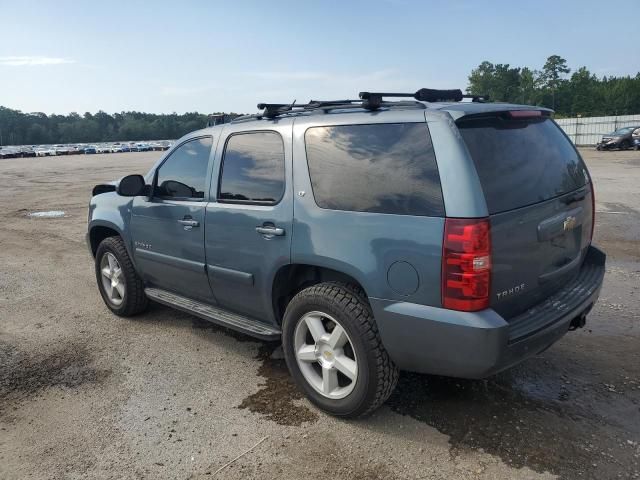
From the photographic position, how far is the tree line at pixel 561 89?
90.3 meters

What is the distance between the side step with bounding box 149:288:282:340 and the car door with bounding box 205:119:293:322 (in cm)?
7

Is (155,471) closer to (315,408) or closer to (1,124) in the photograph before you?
(315,408)

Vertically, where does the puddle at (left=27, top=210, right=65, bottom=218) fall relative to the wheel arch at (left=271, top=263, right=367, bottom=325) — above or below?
below

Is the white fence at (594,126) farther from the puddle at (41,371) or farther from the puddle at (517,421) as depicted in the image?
the puddle at (41,371)

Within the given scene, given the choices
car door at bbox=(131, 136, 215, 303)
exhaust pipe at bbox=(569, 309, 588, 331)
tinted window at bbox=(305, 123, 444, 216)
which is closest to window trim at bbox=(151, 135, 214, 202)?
car door at bbox=(131, 136, 215, 303)

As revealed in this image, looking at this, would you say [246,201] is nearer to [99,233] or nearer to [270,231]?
[270,231]

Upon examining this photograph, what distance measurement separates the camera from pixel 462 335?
2.60 m

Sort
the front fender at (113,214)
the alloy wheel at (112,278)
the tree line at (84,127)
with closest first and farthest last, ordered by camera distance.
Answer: the front fender at (113,214), the alloy wheel at (112,278), the tree line at (84,127)

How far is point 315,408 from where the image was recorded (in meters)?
3.36

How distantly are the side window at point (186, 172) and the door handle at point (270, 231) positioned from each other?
81 cm

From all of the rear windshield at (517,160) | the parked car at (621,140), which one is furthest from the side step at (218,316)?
the parked car at (621,140)

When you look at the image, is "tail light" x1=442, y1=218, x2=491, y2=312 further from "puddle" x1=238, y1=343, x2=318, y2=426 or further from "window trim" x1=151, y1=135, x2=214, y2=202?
"window trim" x1=151, y1=135, x2=214, y2=202

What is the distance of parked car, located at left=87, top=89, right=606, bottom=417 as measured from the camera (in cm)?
264

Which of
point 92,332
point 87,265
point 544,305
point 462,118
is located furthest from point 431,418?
point 87,265
